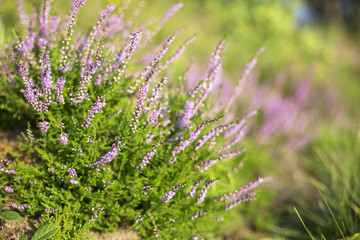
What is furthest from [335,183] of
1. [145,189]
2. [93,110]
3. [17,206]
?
[17,206]

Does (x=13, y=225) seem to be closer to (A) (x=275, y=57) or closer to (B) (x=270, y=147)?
(B) (x=270, y=147)

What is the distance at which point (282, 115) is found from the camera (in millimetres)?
4746

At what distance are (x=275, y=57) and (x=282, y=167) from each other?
4.44m

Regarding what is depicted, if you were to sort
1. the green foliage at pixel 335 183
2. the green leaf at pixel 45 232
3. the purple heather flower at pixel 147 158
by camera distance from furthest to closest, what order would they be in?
the green foliage at pixel 335 183 < the purple heather flower at pixel 147 158 < the green leaf at pixel 45 232

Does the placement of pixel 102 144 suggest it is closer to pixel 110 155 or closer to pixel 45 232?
pixel 110 155

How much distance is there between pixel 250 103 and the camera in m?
4.86

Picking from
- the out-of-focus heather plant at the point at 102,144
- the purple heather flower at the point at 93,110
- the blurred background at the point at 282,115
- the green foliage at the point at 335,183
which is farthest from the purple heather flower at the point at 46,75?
the green foliage at the point at 335,183

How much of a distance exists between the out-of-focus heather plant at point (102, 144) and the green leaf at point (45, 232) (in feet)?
0.22

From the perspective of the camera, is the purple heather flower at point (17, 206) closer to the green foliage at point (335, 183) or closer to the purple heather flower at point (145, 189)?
the purple heather flower at point (145, 189)

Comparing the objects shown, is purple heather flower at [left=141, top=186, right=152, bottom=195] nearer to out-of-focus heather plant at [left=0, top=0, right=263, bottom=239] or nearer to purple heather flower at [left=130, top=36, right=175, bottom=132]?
out-of-focus heather plant at [left=0, top=0, right=263, bottom=239]

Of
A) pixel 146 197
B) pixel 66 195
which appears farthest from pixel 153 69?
pixel 66 195

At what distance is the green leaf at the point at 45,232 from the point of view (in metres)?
1.64

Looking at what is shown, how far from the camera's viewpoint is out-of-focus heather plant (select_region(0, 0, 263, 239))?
5.89 feet

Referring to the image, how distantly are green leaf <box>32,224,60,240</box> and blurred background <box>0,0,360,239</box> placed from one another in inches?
62.8
